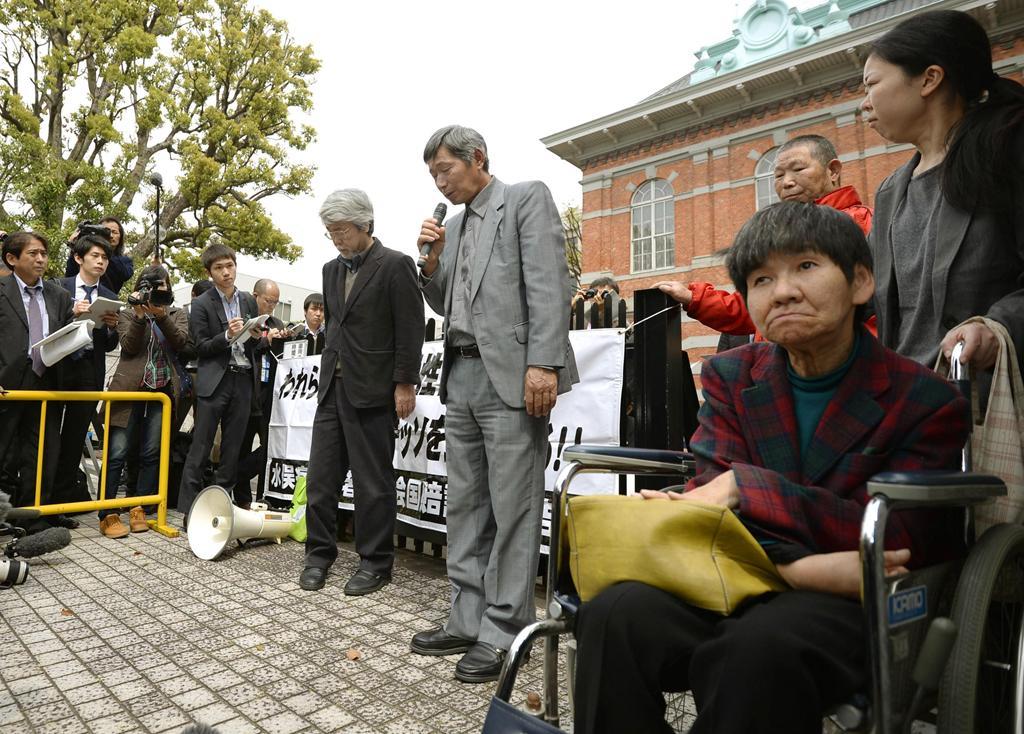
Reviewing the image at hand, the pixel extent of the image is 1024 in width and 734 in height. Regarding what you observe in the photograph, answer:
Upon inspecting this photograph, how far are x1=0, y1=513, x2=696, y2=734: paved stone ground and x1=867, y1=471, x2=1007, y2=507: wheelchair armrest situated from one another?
63.9 inches

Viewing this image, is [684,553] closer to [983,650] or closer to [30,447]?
[983,650]

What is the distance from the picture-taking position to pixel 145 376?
568 cm

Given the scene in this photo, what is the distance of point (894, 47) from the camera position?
185cm

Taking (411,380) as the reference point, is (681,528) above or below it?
below

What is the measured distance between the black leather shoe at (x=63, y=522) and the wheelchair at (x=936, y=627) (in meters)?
5.27

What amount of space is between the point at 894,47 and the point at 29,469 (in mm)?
6048

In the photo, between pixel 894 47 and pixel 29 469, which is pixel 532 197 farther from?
pixel 29 469

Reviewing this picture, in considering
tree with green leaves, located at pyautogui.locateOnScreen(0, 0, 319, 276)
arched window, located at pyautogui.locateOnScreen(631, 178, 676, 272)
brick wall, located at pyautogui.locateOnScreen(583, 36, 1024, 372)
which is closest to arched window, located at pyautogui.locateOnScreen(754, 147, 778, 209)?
brick wall, located at pyautogui.locateOnScreen(583, 36, 1024, 372)

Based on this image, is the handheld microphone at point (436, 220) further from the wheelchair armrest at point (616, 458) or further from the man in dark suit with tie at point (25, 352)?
the man in dark suit with tie at point (25, 352)

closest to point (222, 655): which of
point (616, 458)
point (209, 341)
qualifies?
point (616, 458)

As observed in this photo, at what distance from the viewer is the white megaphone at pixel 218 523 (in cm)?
431

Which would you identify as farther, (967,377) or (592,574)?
(967,377)

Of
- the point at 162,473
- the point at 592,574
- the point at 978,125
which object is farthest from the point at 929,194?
the point at 162,473

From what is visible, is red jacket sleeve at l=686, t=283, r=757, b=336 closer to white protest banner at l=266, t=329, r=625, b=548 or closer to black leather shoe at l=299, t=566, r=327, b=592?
white protest banner at l=266, t=329, r=625, b=548
